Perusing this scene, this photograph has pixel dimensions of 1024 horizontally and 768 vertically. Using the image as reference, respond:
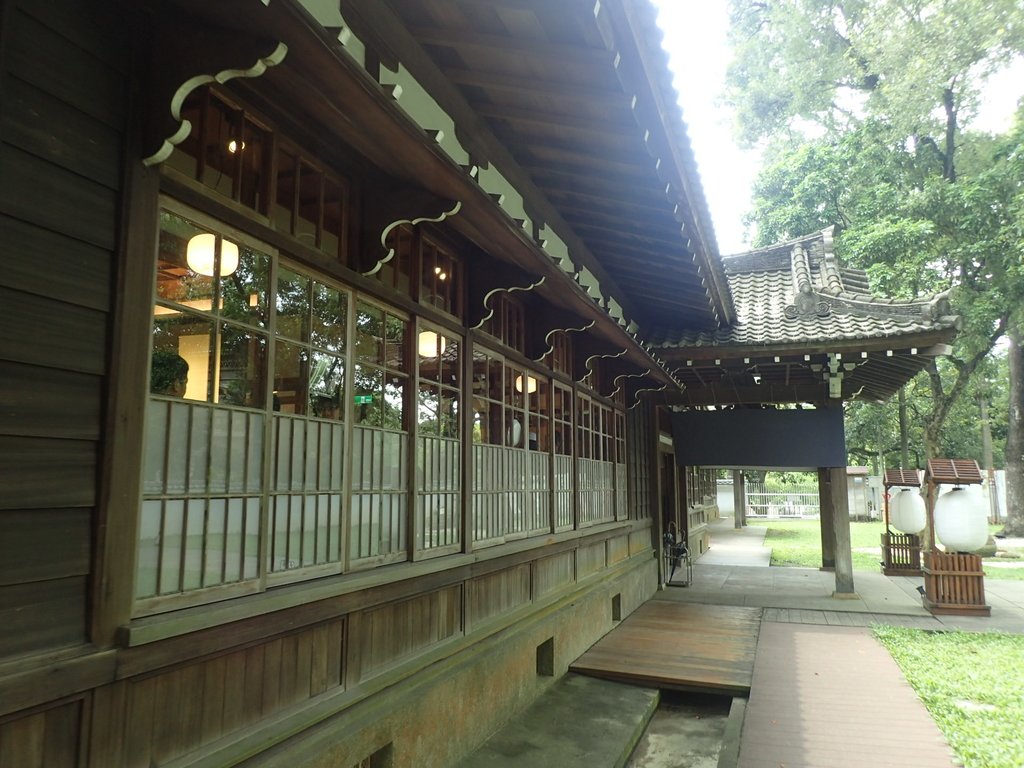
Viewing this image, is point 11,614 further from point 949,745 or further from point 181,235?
point 949,745

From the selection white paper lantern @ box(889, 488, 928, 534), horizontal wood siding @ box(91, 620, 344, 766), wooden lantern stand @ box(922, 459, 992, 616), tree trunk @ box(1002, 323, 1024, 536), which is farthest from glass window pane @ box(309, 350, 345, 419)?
tree trunk @ box(1002, 323, 1024, 536)

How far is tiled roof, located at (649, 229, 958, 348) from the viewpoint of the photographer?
943cm

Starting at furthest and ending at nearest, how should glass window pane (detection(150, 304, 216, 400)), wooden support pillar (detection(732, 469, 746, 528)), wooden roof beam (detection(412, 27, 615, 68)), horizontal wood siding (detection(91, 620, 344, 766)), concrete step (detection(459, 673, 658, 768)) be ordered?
wooden support pillar (detection(732, 469, 746, 528)) → concrete step (detection(459, 673, 658, 768)) → wooden roof beam (detection(412, 27, 615, 68)) → glass window pane (detection(150, 304, 216, 400)) → horizontal wood siding (detection(91, 620, 344, 766))

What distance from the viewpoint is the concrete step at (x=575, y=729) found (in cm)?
480

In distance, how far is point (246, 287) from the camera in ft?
10.1

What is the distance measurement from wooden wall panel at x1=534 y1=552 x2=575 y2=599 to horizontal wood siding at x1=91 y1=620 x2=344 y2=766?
3.22 metres

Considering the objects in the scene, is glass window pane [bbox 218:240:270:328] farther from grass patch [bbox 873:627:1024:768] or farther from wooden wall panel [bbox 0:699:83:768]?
grass patch [bbox 873:627:1024:768]

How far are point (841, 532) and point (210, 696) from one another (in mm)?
10634

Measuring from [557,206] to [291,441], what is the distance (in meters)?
3.82

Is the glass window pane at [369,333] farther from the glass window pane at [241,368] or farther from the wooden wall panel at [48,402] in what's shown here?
the wooden wall panel at [48,402]

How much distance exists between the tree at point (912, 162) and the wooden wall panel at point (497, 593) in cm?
1361

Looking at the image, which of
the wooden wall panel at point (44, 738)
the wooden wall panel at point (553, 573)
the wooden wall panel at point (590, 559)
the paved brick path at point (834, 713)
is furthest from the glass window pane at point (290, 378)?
the wooden wall panel at point (590, 559)

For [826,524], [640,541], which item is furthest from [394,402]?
[826,524]

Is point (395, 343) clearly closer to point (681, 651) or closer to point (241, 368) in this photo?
point (241, 368)
